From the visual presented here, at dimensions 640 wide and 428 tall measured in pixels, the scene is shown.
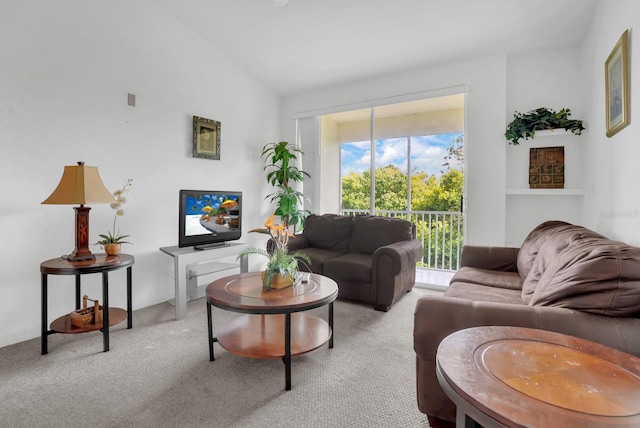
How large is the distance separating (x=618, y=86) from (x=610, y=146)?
47 cm

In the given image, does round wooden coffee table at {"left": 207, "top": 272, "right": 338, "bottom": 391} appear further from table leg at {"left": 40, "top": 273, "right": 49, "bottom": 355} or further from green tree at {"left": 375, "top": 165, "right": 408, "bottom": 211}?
green tree at {"left": 375, "top": 165, "right": 408, "bottom": 211}

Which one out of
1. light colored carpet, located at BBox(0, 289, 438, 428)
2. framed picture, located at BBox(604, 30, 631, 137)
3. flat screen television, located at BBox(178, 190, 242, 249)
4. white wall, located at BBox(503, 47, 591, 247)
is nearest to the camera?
light colored carpet, located at BBox(0, 289, 438, 428)

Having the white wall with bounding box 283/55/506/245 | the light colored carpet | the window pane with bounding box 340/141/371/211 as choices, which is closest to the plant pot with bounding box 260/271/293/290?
the light colored carpet

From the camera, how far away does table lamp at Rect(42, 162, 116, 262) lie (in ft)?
7.47

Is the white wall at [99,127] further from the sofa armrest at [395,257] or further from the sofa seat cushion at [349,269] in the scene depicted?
the sofa armrest at [395,257]

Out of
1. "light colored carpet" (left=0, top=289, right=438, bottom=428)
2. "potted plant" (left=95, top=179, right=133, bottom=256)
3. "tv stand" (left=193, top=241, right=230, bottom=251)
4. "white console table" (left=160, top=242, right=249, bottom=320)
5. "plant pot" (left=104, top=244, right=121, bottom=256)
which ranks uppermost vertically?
"potted plant" (left=95, top=179, right=133, bottom=256)

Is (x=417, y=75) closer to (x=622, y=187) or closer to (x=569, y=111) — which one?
(x=569, y=111)

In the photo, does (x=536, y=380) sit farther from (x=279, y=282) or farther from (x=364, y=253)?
(x=364, y=253)

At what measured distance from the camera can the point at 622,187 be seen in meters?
2.16

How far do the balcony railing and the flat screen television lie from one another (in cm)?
202

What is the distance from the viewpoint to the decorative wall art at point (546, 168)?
3451mm

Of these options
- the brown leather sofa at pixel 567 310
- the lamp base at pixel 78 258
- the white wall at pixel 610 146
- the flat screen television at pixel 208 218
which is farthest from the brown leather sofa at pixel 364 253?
the lamp base at pixel 78 258

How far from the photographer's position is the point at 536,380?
89 centimetres

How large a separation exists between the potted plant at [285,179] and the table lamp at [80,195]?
2.26 meters
